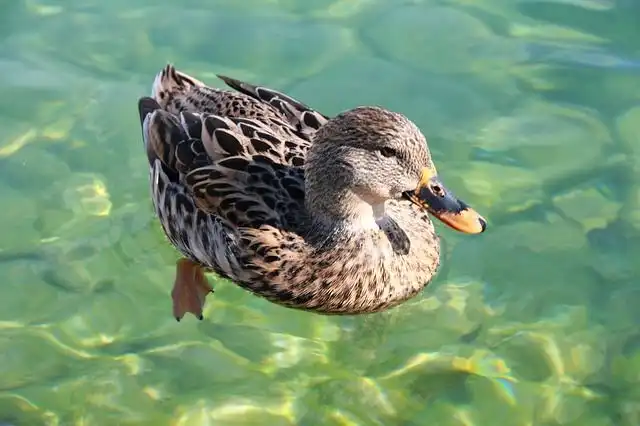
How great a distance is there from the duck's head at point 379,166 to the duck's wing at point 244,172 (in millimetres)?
223

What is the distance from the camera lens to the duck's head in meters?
4.14

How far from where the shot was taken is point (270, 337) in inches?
195

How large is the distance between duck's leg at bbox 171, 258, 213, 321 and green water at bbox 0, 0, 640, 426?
8 cm

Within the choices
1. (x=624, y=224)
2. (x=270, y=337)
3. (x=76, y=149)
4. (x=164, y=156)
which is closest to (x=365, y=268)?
(x=270, y=337)

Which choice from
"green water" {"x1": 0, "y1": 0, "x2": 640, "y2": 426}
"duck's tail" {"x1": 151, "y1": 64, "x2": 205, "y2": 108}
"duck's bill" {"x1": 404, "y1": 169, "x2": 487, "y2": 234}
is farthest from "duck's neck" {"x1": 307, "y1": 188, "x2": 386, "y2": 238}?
"duck's tail" {"x1": 151, "y1": 64, "x2": 205, "y2": 108}

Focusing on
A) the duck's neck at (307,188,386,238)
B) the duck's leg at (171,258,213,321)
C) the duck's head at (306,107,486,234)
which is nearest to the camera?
the duck's head at (306,107,486,234)

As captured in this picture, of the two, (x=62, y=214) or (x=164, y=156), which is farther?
(x=62, y=214)

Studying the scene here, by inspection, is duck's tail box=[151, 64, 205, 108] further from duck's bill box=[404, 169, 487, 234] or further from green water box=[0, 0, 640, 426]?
duck's bill box=[404, 169, 487, 234]

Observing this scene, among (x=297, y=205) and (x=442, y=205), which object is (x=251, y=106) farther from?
(x=442, y=205)

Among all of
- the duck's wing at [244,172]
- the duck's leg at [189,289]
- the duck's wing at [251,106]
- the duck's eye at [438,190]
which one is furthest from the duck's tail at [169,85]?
the duck's eye at [438,190]

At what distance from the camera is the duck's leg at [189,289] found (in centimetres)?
502

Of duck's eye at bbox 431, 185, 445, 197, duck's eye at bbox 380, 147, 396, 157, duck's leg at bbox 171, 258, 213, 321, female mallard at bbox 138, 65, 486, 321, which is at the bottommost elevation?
duck's leg at bbox 171, 258, 213, 321

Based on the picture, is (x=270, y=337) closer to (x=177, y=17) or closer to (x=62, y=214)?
(x=62, y=214)

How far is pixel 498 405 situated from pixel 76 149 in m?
2.72
